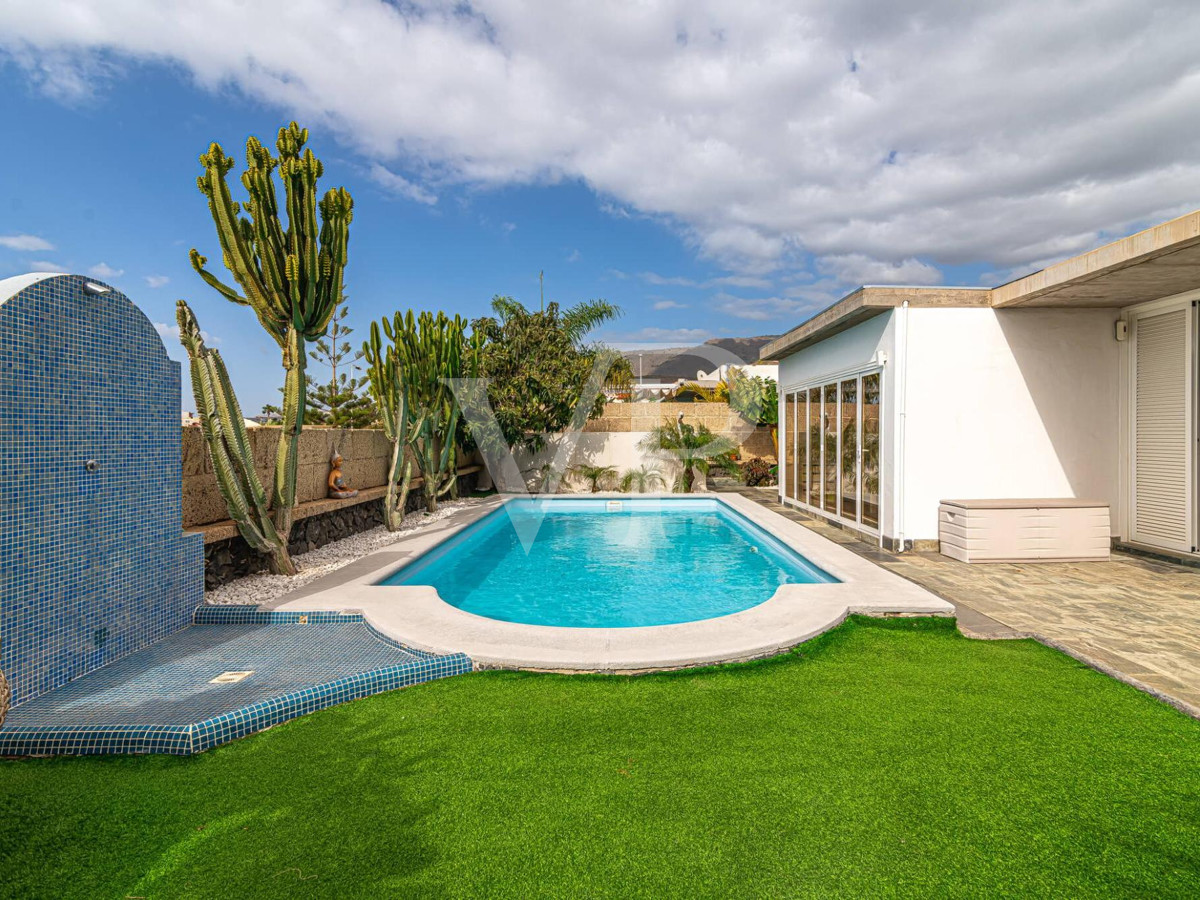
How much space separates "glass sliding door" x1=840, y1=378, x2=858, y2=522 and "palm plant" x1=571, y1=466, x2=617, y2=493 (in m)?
7.71

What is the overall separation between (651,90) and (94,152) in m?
11.6

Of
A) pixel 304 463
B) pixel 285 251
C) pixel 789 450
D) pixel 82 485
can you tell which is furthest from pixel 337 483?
pixel 789 450

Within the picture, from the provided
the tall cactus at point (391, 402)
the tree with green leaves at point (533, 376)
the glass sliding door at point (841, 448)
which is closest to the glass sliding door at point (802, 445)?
the glass sliding door at point (841, 448)

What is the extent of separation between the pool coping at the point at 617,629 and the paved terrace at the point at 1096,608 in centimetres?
54

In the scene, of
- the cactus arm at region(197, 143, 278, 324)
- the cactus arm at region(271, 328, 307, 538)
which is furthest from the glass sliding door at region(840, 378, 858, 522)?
the cactus arm at region(197, 143, 278, 324)

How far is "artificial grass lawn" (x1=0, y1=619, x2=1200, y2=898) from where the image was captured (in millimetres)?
2293

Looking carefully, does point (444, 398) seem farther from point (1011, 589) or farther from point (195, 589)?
point (1011, 589)

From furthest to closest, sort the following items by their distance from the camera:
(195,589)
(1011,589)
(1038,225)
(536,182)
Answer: (1038,225) → (536,182) → (1011,589) → (195,589)

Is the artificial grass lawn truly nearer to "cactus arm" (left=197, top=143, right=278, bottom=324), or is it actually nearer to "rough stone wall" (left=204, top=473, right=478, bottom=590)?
"rough stone wall" (left=204, top=473, right=478, bottom=590)

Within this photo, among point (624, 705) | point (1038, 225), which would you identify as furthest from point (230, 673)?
point (1038, 225)

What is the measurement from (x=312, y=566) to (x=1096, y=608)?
8.71 metres

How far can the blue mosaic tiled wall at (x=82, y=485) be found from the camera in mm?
3783

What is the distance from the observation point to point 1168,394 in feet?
25.3

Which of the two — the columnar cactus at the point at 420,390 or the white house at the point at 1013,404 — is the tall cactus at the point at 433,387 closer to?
the columnar cactus at the point at 420,390
